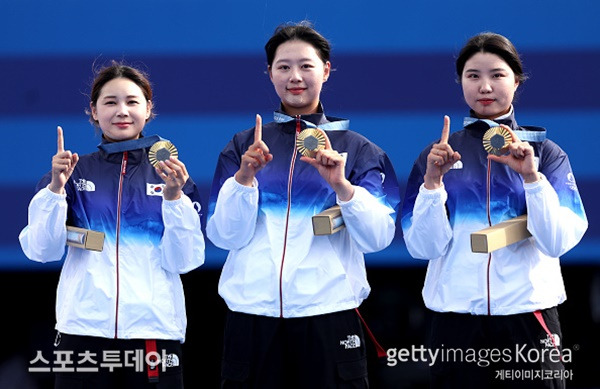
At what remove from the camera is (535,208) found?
3826mm

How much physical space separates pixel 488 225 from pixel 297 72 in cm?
90

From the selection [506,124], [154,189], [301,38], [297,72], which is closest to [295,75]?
[297,72]

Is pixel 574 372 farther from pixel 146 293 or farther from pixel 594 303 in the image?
pixel 146 293

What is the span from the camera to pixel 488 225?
3971 millimetres

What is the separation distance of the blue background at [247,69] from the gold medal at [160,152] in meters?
1.05

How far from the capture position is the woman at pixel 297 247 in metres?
3.86

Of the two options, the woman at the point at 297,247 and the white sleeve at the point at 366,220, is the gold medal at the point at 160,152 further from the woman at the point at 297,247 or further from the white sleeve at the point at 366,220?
the white sleeve at the point at 366,220

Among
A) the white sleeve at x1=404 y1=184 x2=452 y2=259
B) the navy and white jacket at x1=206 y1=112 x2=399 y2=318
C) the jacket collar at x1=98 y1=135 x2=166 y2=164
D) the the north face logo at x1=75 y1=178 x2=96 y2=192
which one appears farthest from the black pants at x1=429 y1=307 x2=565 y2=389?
the the north face logo at x1=75 y1=178 x2=96 y2=192

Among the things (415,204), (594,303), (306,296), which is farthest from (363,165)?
(594,303)

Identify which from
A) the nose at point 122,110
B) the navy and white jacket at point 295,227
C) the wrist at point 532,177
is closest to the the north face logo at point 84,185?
the nose at point 122,110

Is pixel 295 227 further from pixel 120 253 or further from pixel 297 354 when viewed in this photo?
pixel 120 253

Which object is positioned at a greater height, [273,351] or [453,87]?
[453,87]

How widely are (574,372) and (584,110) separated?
1.22 metres

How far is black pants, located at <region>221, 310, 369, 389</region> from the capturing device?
3857 millimetres
